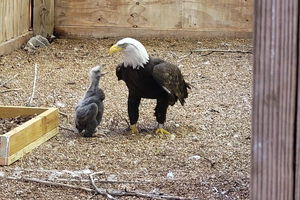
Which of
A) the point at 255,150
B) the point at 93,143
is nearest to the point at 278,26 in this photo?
the point at 255,150

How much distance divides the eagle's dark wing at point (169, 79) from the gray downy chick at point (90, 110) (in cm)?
61

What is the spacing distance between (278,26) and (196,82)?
6.43 metres

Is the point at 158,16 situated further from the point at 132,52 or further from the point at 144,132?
the point at 132,52

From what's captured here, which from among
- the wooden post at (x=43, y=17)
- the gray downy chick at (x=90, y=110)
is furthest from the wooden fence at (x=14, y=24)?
the gray downy chick at (x=90, y=110)

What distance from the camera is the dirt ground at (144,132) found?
158 inches

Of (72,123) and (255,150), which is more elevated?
(255,150)

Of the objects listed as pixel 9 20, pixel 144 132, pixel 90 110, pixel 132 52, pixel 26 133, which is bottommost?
pixel 144 132

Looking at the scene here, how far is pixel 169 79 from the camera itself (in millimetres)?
5438

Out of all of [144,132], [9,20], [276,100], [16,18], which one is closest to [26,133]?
[144,132]

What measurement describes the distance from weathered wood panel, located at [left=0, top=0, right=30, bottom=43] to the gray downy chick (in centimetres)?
324

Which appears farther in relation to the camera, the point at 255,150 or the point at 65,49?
the point at 65,49

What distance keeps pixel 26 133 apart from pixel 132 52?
131cm

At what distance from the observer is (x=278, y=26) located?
1.27 metres

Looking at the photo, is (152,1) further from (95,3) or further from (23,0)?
(23,0)
